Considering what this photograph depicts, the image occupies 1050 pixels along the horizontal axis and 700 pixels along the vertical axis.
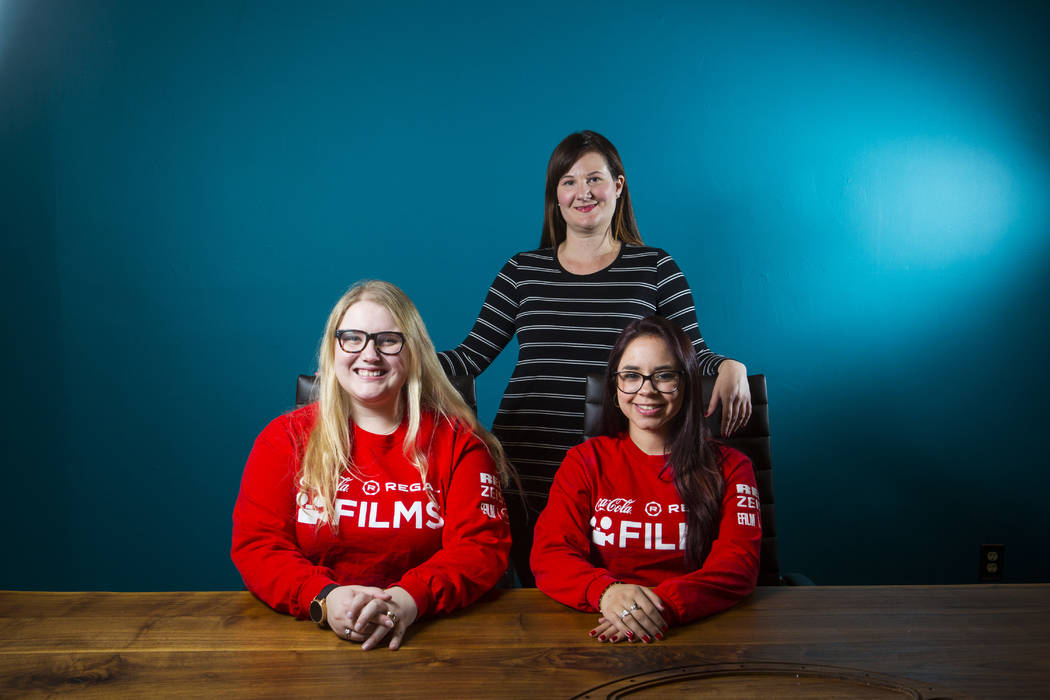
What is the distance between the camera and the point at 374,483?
4.86ft

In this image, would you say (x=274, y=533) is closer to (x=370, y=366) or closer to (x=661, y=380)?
(x=370, y=366)

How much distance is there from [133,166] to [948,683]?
107 inches

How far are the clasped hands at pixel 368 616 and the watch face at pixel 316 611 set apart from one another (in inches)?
0.5

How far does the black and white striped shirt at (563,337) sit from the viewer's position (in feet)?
6.73

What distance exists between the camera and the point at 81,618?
1241 mm

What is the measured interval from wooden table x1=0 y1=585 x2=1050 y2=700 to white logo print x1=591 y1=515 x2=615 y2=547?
230 mm

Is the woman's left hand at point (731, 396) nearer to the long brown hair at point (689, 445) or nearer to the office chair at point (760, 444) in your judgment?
the office chair at point (760, 444)

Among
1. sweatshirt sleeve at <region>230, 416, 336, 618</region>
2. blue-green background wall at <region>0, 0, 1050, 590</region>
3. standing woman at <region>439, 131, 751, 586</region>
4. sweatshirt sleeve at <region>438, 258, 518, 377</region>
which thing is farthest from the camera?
blue-green background wall at <region>0, 0, 1050, 590</region>

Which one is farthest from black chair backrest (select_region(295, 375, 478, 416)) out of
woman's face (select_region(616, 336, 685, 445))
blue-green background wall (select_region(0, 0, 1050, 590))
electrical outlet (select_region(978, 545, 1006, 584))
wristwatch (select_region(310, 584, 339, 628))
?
electrical outlet (select_region(978, 545, 1006, 584))

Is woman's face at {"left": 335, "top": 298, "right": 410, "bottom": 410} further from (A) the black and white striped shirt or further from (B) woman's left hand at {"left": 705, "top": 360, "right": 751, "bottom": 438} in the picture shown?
(B) woman's left hand at {"left": 705, "top": 360, "right": 751, "bottom": 438}

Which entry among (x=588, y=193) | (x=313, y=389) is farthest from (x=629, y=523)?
(x=588, y=193)

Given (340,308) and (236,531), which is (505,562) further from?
(340,308)

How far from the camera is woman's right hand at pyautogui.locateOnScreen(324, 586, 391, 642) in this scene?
117 cm

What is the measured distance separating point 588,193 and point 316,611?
1304mm
